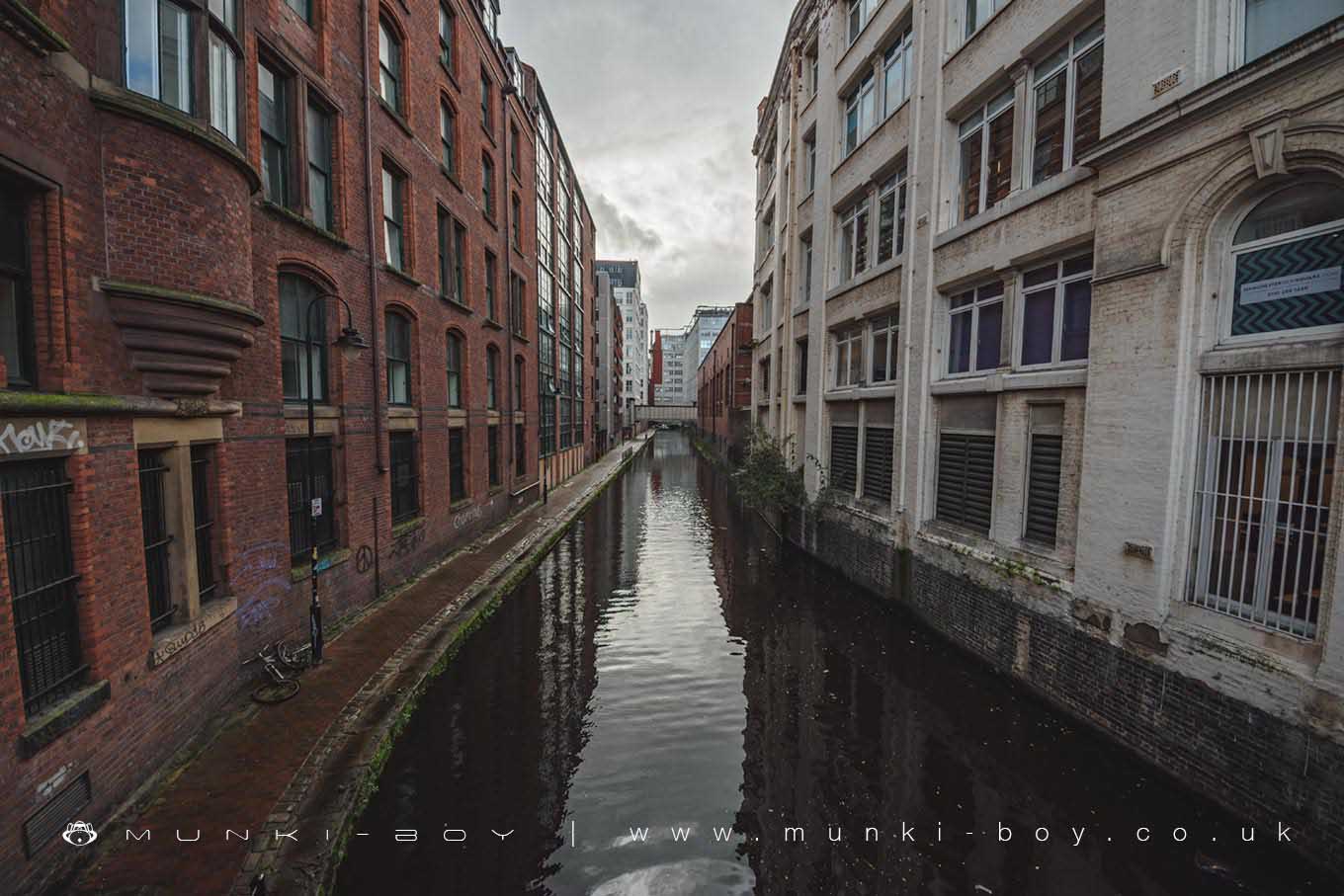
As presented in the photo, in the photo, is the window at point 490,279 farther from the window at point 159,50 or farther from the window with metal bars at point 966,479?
the window with metal bars at point 966,479

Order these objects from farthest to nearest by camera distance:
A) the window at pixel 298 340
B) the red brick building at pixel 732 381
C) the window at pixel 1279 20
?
the red brick building at pixel 732 381, the window at pixel 298 340, the window at pixel 1279 20

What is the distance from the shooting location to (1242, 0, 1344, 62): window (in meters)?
5.24

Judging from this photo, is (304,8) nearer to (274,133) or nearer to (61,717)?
(274,133)

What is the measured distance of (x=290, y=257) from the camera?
8.40m

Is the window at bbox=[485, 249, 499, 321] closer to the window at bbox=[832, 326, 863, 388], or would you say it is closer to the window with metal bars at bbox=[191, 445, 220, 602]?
the window at bbox=[832, 326, 863, 388]

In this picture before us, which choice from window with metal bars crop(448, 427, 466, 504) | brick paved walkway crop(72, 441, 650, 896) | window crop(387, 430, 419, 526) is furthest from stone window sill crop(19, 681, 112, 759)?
window with metal bars crop(448, 427, 466, 504)

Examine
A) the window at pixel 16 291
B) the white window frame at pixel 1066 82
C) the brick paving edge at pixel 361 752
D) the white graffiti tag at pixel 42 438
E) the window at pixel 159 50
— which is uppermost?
the white window frame at pixel 1066 82

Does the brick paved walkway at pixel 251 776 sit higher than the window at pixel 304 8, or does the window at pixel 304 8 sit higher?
the window at pixel 304 8

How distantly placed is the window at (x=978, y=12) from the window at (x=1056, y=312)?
16.1ft

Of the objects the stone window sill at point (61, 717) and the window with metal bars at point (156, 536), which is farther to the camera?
Result: the window with metal bars at point (156, 536)

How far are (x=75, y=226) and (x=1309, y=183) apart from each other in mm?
11416

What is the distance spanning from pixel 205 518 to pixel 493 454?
39.9 feet

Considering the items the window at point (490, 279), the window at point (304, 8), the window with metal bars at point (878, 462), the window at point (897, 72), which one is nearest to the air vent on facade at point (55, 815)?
the window at point (304, 8)

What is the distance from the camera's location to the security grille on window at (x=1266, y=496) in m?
5.15
